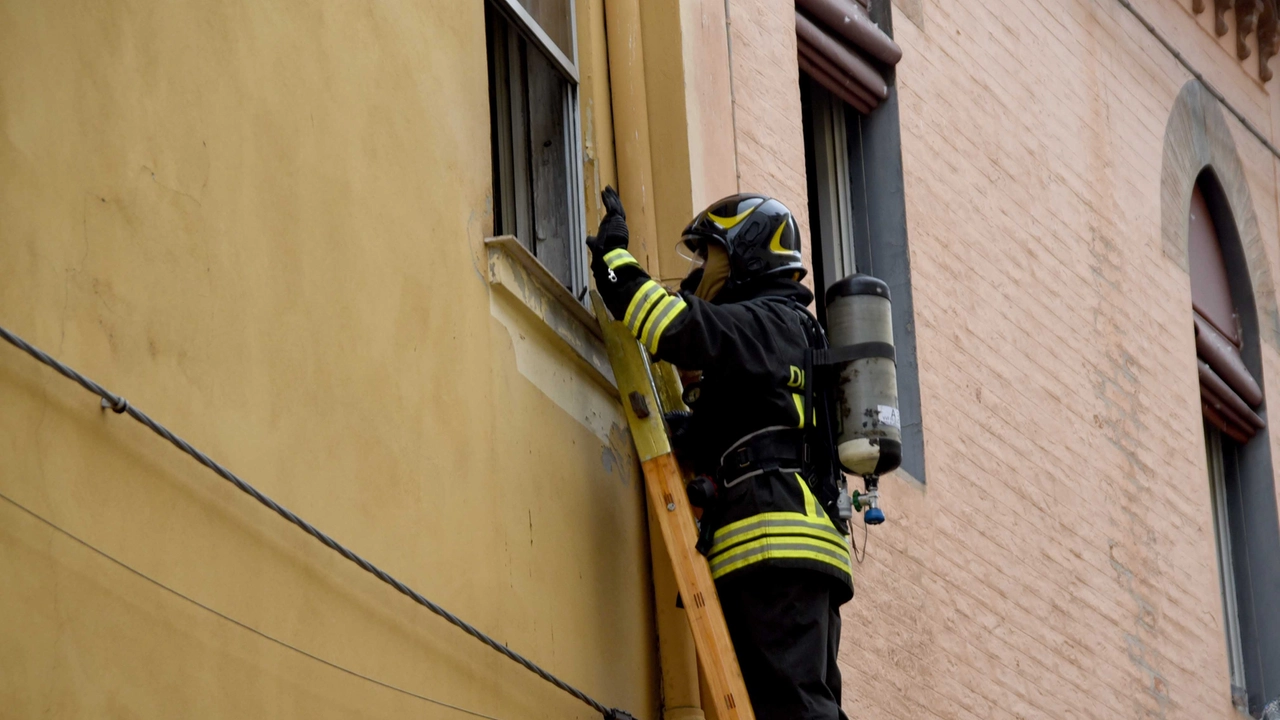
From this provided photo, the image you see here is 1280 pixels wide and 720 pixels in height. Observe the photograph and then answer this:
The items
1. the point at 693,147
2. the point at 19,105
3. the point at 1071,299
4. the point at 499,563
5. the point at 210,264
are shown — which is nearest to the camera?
the point at 19,105

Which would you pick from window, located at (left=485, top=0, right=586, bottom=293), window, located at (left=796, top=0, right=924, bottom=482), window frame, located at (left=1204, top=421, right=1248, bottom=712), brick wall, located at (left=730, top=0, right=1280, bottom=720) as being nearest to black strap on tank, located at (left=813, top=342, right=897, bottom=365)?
window, located at (left=485, top=0, right=586, bottom=293)

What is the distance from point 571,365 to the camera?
248 inches

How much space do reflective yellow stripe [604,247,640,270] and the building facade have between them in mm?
270

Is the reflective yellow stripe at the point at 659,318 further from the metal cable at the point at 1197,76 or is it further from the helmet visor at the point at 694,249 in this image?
the metal cable at the point at 1197,76

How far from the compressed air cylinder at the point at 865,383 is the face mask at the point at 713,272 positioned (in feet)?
1.23

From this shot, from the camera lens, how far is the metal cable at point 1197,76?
12.6 m

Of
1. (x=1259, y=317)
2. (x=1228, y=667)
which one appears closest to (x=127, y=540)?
(x=1228, y=667)

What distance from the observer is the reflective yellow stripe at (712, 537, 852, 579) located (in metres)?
5.87

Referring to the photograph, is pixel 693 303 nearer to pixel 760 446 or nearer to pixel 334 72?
pixel 760 446

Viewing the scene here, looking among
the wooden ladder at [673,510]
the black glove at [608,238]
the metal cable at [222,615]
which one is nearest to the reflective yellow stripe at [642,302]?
the black glove at [608,238]

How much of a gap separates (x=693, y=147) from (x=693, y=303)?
1.39m

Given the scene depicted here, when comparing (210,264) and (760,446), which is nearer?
(210,264)

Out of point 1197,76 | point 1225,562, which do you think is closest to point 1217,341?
point 1225,562

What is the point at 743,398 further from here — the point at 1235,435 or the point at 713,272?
the point at 1235,435
